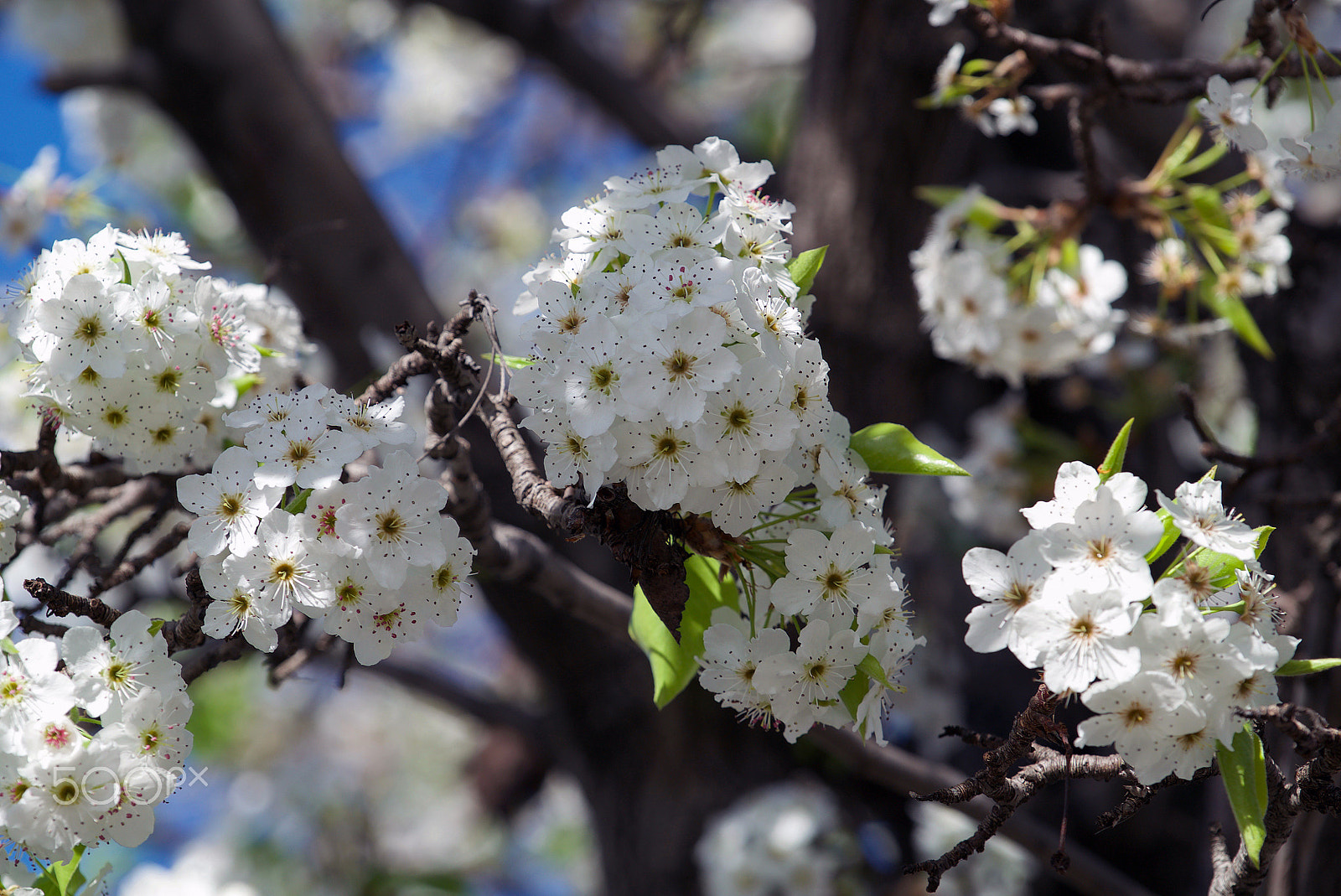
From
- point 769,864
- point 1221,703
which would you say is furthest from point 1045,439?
point 1221,703

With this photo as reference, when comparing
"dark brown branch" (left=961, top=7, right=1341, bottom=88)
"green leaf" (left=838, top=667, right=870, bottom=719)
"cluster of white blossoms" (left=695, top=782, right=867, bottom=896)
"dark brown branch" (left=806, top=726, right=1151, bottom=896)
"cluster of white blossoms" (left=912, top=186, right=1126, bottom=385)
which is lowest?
"cluster of white blossoms" (left=695, top=782, right=867, bottom=896)

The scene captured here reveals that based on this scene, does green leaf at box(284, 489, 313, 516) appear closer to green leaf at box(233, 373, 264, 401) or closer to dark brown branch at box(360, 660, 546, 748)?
green leaf at box(233, 373, 264, 401)

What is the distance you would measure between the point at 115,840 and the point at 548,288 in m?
0.83

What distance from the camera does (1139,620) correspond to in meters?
1.05

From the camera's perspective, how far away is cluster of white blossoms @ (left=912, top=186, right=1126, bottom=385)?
2.15 meters

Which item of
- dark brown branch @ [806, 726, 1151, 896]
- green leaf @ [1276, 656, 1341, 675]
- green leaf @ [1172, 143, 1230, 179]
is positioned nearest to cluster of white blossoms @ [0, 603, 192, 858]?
dark brown branch @ [806, 726, 1151, 896]

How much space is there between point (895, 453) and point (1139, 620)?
1.14 feet

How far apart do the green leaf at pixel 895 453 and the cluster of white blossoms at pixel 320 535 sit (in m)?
0.52

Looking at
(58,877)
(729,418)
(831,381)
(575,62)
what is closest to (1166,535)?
(729,418)

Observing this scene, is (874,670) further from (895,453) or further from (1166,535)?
(1166,535)

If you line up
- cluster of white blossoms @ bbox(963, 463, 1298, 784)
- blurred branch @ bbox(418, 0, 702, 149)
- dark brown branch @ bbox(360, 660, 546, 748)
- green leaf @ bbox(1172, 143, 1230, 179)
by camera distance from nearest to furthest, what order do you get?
cluster of white blossoms @ bbox(963, 463, 1298, 784) < green leaf @ bbox(1172, 143, 1230, 179) < dark brown branch @ bbox(360, 660, 546, 748) < blurred branch @ bbox(418, 0, 702, 149)

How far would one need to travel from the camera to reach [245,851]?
15.0ft

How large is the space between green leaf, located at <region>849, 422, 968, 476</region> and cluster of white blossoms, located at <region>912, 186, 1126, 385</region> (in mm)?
962

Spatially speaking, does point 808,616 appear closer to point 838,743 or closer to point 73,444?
point 838,743
